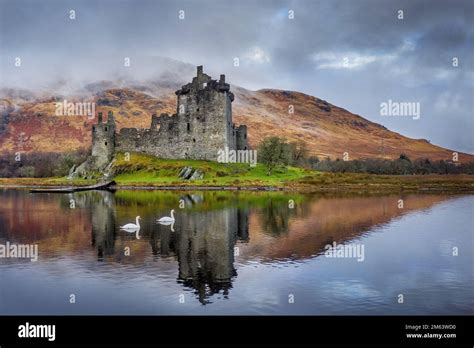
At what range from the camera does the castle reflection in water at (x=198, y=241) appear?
15245mm

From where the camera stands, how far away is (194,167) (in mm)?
64750

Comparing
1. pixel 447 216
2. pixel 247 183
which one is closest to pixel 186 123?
pixel 247 183

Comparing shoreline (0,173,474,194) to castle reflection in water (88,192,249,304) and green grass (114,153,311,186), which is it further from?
castle reflection in water (88,192,249,304)

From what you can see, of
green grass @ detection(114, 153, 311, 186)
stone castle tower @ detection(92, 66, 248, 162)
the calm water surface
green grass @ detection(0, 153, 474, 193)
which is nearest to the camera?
the calm water surface

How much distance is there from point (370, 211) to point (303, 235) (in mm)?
11531

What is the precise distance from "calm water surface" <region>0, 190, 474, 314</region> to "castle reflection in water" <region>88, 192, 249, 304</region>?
0.17ft

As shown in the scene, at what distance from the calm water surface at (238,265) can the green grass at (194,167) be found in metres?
29.4

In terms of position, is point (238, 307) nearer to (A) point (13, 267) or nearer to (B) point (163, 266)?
(B) point (163, 266)

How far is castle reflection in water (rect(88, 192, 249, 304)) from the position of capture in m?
15.2

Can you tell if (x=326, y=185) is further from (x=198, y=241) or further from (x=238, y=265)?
(x=238, y=265)
